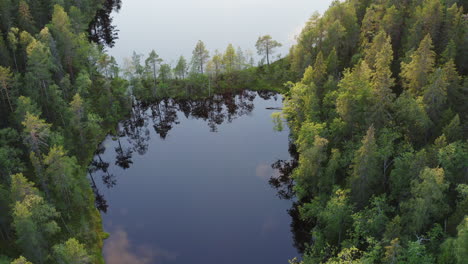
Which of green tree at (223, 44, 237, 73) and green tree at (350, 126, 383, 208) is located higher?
green tree at (223, 44, 237, 73)

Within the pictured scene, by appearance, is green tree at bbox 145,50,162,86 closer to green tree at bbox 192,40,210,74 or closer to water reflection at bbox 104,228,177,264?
green tree at bbox 192,40,210,74

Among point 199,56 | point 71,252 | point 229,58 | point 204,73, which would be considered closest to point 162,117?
point 204,73

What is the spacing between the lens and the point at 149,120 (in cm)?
9744

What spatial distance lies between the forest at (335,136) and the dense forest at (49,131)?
255 millimetres

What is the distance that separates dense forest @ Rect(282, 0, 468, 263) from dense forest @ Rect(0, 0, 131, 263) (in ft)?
115

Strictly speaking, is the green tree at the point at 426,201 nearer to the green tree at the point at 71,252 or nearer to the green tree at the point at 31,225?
the green tree at the point at 71,252

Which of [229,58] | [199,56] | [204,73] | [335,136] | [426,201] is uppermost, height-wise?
[199,56]

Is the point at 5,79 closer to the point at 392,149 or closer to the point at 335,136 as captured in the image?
the point at 335,136

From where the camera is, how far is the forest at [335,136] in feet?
143

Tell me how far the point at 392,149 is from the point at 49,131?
5491 cm

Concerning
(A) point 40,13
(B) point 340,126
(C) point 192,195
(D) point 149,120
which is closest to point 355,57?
(B) point 340,126

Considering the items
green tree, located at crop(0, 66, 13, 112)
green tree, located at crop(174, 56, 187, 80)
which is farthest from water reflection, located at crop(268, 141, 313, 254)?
green tree, located at crop(0, 66, 13, 112)

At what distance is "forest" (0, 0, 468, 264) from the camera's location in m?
43.7

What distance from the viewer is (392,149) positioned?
169 feet
